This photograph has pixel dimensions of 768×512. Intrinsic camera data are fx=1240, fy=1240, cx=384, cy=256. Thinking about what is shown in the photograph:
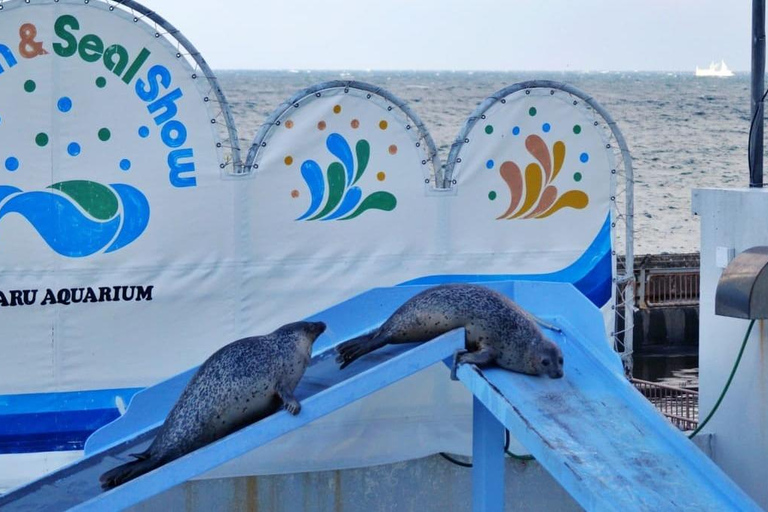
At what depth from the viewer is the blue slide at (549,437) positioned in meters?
6.12

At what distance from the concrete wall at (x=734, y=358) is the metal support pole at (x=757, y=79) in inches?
15.3

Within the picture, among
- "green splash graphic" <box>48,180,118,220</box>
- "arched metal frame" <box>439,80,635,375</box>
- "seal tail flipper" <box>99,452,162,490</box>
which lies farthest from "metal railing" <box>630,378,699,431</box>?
"seal tail flipper" <box>99,452,162,490</box>

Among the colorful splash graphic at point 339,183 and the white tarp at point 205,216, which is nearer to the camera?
the white tarp at point 205,216

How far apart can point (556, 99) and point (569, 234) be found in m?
1.07

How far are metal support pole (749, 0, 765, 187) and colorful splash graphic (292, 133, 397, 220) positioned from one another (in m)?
2.82

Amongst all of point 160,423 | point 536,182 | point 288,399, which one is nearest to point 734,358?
point 536,182

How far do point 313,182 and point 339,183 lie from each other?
199mm

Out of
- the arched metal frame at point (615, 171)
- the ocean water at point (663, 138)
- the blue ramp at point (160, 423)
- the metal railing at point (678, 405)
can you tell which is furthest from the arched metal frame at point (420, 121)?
the ocean water at point (663, 138)

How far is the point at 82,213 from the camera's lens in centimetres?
881

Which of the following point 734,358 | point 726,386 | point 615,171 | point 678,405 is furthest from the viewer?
point 678,405

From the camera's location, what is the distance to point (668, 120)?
302ft

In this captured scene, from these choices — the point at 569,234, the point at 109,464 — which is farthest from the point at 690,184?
the point at 109,464

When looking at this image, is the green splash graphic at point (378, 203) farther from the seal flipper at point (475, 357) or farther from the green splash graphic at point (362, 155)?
the seal flipper at point (475, 357)

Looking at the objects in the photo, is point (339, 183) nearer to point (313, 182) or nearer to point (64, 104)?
point (313, 182)
